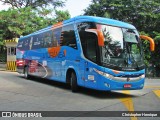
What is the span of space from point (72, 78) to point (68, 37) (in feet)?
6.29

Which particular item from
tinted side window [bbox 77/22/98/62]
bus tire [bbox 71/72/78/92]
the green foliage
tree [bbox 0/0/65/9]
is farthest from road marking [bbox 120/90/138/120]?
tree [bbox 0/0/65/9]

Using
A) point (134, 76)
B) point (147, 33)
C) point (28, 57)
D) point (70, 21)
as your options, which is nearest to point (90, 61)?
point (134, 76)

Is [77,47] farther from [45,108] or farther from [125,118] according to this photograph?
[125,118]

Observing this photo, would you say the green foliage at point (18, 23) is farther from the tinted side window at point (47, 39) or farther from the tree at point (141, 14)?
the tinted side window at point (47, 39)

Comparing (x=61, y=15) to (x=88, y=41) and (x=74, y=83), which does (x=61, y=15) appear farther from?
(x=88, y=41)

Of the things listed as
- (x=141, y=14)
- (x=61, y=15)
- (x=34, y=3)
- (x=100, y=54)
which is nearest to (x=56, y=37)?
(x=100, y=54)

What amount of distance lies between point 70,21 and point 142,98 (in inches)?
190

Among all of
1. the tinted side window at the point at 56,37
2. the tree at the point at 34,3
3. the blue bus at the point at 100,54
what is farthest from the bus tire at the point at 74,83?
the tree at the point at 34,3

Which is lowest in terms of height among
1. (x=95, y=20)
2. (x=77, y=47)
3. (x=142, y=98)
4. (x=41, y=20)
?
(x=142, y=98)

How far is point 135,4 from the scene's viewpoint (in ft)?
102

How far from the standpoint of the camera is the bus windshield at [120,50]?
1186 centimetres

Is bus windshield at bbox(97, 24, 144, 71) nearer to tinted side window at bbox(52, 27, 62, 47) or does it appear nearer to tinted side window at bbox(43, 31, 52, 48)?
tinted side window at bbox(52, 27, 62, 47)

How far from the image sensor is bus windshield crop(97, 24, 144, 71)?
38.9ft

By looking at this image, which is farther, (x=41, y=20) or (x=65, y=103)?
(x=41, y=20)
